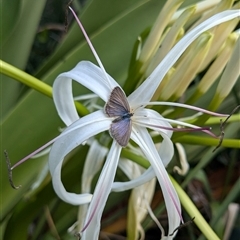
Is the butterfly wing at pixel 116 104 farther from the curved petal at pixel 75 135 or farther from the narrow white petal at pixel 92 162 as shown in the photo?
the narrow white petal at pixel 92 162

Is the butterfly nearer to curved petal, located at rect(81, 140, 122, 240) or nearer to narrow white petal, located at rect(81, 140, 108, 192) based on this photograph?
curved petal, located at rect(81, 140, 122, 240)

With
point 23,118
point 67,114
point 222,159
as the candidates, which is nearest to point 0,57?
point 23,118

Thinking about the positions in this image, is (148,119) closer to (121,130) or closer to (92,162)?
(121,130)

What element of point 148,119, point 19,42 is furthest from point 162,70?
point 19,42

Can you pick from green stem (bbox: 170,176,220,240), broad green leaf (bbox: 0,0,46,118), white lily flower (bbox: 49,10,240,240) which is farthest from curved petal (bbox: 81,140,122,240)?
broad green leaf (bbox: 0,0,46,118)

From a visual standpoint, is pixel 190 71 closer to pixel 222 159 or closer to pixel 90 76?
pixel 90 76

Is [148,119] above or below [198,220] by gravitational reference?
above
